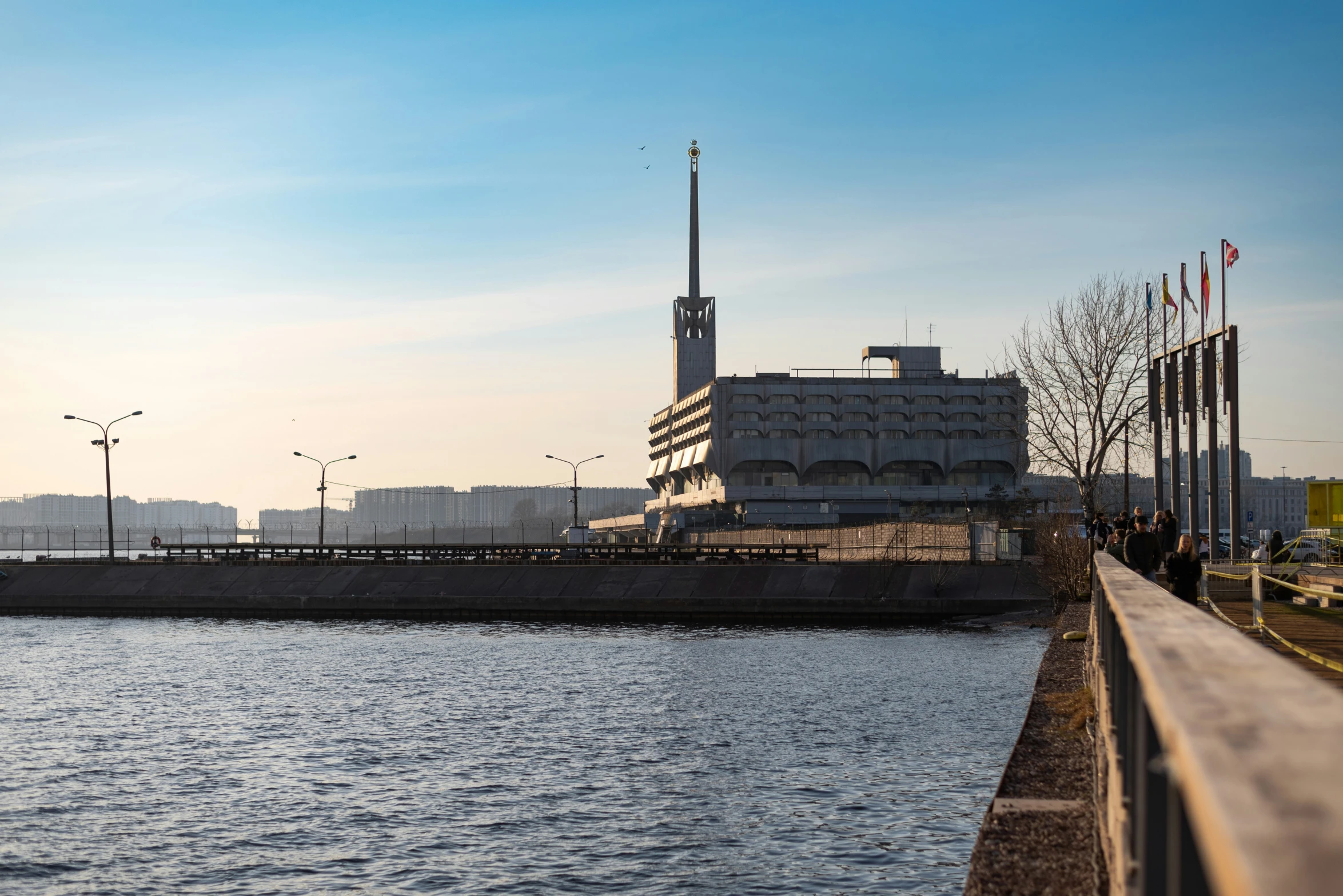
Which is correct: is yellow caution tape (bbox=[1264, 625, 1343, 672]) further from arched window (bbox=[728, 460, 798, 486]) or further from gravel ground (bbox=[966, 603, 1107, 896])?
arched window (bbox=[728, 460, 798, 486])

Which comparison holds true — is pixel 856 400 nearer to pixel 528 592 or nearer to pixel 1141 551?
pixel 528 592

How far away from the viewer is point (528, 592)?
64375mm

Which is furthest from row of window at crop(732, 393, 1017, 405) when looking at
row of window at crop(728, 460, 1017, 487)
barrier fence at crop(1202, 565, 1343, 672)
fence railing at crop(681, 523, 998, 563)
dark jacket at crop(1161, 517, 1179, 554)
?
barrier fence at crop(1202, 565, 1343, 672)

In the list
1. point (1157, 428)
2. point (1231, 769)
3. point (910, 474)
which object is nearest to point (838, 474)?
point (910, 474)

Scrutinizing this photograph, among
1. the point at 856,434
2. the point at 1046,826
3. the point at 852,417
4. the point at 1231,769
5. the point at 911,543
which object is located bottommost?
the point at 1046,826

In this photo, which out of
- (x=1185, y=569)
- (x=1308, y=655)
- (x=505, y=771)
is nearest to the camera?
(x=1308, y=655)

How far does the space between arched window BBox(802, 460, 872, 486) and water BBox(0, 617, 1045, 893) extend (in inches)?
4545

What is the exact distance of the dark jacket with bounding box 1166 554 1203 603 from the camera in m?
21.0

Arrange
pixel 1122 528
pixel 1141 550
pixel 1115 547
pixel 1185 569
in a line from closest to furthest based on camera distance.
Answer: pixel 1185 569
pixel 1141 550
pixel 1115 547
pixel 1122 528

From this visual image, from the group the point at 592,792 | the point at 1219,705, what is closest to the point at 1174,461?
the point at 592,792

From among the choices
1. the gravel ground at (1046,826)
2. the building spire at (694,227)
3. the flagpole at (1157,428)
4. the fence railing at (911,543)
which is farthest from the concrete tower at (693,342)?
the gravel ground at (1046,826)

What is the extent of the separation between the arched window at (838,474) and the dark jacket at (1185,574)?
134022 millimetres

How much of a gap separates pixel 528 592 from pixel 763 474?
96217 mm

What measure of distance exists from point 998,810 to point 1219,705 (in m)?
9.21
